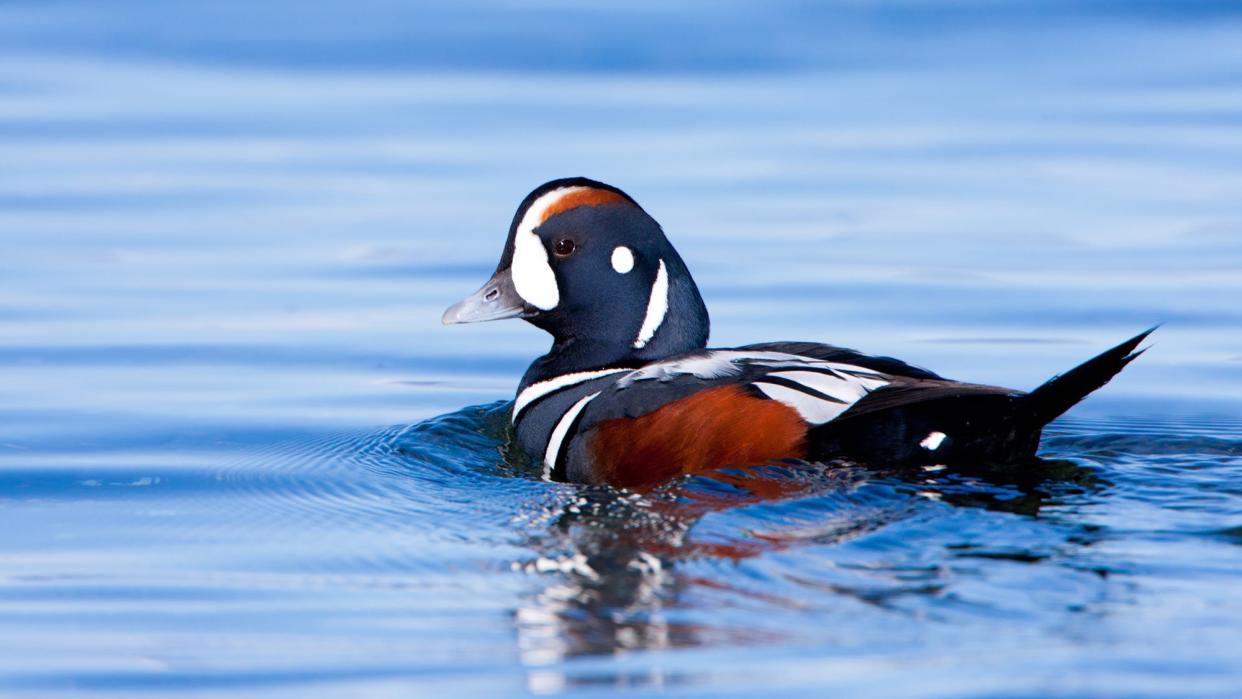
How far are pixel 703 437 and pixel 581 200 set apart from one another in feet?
4.66

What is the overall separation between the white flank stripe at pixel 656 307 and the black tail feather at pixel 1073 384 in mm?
1742

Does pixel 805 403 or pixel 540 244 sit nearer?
pixel 805 403

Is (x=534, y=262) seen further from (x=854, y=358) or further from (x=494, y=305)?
(x=854, y=358)

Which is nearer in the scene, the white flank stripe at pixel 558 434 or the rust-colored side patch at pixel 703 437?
the rust-colored side patch at pixel 703 437

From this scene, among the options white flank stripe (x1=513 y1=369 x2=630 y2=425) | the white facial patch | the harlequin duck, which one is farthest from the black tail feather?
the white facial patch

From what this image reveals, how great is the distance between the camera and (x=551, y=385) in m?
7.75

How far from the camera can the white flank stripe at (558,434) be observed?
720 cm

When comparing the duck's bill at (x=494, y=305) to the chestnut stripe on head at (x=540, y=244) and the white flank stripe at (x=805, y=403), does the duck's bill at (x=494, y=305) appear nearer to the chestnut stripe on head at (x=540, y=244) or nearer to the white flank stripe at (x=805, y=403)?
the chestnut stripe on head at (x=540, y=244)

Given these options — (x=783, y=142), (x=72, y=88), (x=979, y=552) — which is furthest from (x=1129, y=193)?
(x=72, y=88)

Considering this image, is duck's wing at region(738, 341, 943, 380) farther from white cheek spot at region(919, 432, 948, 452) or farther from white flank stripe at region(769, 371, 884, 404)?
white cheek spot at region(919, 432, 948, 452)

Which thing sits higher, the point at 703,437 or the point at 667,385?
the point at 667,385

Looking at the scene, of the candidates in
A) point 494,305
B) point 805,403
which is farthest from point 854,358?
point 494,305

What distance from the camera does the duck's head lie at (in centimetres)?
767

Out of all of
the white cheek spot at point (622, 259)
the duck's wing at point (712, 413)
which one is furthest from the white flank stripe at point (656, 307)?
the duck's wing at point (712, 413)
